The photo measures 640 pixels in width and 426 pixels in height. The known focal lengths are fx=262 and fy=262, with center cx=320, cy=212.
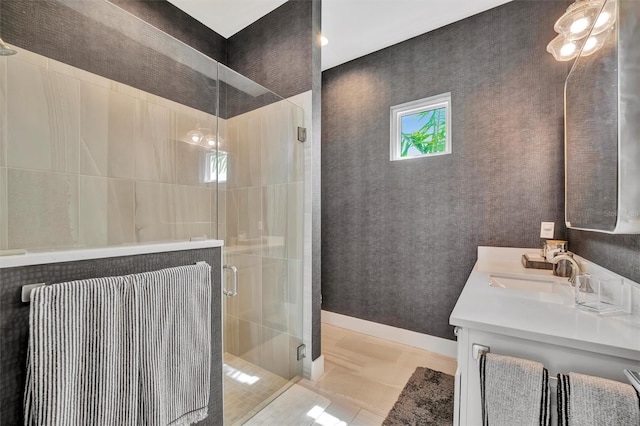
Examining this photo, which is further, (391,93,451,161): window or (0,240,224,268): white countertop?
(391,93,451,161): window

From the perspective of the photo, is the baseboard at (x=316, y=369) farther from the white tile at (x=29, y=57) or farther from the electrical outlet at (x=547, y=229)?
the white tile at (x=29, y=57)

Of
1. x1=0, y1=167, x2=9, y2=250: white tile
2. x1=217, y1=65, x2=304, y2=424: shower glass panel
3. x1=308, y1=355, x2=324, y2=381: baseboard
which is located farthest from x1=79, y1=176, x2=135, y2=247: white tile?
x1=308, y1=355, x2=324, y2=381: baseboard

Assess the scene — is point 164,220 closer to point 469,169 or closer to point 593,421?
point 593,421


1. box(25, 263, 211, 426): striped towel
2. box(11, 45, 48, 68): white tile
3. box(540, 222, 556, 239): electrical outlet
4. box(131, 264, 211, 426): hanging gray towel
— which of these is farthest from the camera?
box(540, 222, 556, 239): electrical outlet

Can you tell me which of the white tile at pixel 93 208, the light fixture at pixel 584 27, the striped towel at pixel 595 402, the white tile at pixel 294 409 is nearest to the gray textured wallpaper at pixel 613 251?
the striped towel at pixel 595 402

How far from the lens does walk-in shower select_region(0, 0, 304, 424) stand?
1.31m

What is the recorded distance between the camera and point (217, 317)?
4.53 ft

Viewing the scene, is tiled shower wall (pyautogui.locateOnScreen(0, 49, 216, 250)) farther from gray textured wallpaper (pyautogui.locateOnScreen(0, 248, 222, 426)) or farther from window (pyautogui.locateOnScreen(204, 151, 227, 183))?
gray textured wallpaper (pyautogui.locateOnScreen(0, 248, 222, 426))

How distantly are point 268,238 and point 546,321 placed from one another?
166cm

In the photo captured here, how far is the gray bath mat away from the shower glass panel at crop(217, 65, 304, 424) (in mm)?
778

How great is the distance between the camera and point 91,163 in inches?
59.4

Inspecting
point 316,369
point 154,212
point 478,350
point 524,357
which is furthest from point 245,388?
point 524,357

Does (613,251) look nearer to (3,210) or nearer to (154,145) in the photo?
(154,145)

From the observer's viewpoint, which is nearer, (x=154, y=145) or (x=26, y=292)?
(x=26, y=292)
